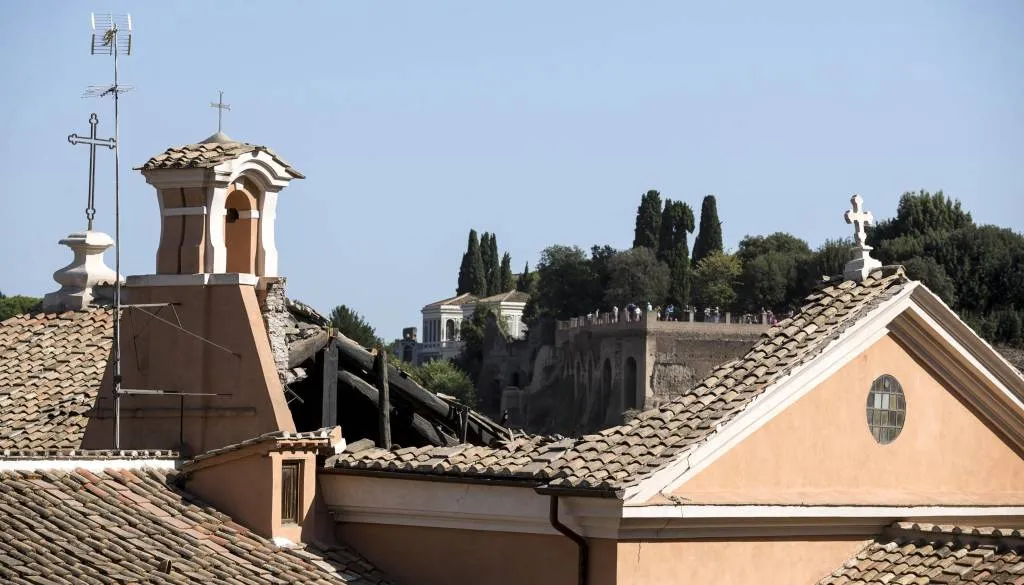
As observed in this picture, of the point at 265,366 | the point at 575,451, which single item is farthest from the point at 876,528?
the point at 265,366

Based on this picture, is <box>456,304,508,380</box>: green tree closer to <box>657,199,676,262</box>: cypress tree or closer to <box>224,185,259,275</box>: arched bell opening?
<box>657,199,676,262</box>: cypress tree

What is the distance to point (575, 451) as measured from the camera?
11.1m

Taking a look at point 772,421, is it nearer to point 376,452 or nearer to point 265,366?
point 376,452

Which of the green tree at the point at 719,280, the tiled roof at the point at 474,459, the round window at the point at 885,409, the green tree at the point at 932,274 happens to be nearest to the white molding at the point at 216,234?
the tiled roof at the point at 474,459

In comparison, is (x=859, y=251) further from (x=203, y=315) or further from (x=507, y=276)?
(x=507, y=276)

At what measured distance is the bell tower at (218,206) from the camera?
1364 cm

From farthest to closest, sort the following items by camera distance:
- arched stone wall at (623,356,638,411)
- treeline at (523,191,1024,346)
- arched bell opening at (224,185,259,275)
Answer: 1. arched stone wall at (623,356,638,411)
2. treeline at (523,191,1024,346)
3. arched bell opening at (224,185,259,275)

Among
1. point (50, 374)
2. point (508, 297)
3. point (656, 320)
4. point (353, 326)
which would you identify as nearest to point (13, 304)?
point (353, 326)

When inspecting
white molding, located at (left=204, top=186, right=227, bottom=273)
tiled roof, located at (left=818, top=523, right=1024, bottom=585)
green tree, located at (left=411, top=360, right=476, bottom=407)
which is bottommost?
green tree, located at (left=411, top=360, right=476, bottom=407)

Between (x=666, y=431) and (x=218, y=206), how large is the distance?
4157 millimetres

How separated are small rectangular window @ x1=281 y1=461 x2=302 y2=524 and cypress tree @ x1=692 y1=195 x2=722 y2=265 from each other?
106572mm

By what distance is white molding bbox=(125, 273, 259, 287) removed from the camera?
1334 centimetres

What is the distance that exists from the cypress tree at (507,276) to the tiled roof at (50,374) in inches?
4979

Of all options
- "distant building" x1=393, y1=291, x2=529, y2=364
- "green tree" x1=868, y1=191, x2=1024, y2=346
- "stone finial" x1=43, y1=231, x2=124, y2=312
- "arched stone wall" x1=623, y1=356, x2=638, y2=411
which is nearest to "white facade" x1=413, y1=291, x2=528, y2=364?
"distant building" x1=393, y1=291, x2=529, y2=364
